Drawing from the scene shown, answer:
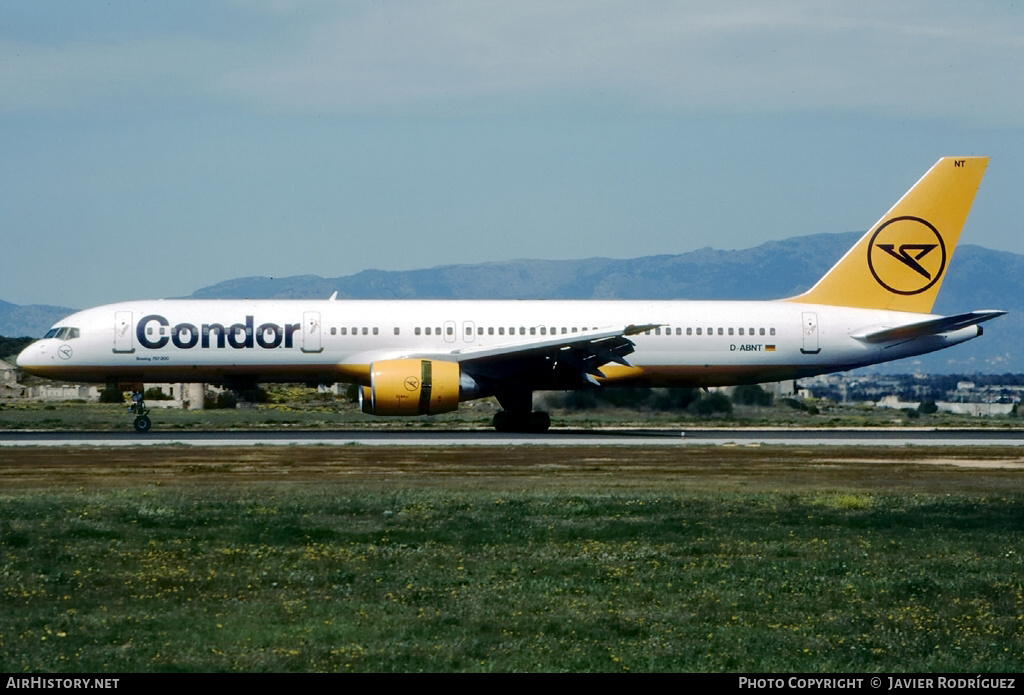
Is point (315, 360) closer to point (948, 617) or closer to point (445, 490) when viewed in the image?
point (445, 490)

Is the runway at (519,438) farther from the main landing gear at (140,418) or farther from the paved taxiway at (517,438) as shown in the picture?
the main landing gear at (140,418)

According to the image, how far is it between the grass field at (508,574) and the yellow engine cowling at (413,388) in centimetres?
1066

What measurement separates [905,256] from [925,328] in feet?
10.4

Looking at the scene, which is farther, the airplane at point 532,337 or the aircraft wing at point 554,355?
the airplane at point 532,337

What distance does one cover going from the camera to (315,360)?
35594 mm

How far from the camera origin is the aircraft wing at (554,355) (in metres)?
34.5

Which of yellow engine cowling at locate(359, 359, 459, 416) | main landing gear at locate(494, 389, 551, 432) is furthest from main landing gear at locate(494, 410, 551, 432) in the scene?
yellow engine cowling at locate(359, 359, 459, 416)

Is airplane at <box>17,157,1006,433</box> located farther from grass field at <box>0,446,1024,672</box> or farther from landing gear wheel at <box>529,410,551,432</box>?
grass field at <box>0,446,1024,672</box>

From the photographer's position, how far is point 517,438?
3391 centimetres

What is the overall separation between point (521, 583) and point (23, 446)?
70.1 ft

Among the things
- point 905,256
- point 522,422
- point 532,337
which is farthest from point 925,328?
point 522,422

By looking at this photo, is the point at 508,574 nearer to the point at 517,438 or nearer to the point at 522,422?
the point at 517,438

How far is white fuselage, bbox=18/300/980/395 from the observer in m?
35.2

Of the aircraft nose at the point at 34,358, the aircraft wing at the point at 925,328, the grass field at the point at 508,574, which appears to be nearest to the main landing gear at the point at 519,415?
the aircraft wing at the point at 925,328
